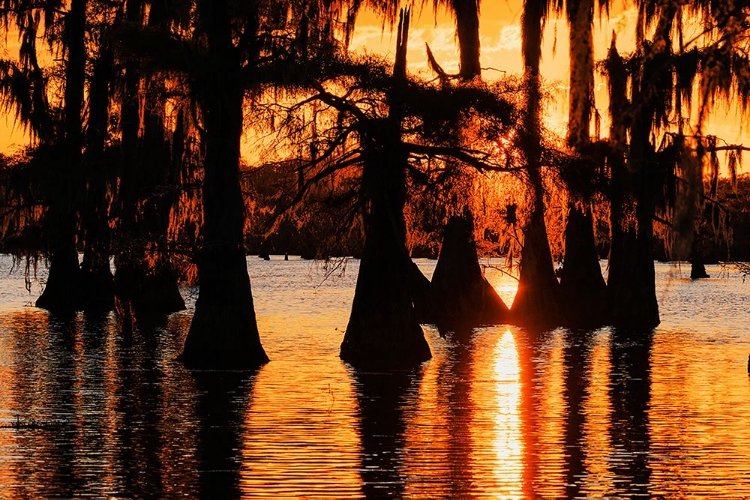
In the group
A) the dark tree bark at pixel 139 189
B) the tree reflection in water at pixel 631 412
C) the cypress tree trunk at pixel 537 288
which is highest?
the dark tree bark at pixel 139 189

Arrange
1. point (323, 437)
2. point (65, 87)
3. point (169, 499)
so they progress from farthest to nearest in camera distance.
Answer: point (65, 87) < point (323, 437) < point (169, 499)

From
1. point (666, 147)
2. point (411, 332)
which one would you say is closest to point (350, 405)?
point (411, 332)

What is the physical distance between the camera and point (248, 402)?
22672mm

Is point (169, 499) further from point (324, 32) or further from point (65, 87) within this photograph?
point (65, 87)

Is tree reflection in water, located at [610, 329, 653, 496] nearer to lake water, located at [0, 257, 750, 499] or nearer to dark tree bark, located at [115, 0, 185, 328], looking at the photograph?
lake water, located at [0, 257, 750, 499]

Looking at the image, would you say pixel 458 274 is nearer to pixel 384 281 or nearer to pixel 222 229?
pixel 384 281

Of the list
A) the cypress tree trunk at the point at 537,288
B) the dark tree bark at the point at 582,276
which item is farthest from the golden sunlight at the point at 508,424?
the dark tree bark at the point at 582,276

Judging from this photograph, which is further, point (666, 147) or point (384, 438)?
point (666, 147)

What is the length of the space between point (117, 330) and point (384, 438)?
79.4ft

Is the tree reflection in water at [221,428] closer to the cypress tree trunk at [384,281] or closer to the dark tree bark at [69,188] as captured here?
the cypress tree trunk at [384,281]

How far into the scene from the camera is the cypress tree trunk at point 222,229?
27.5 m

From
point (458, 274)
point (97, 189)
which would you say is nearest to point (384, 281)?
point (97, 189)

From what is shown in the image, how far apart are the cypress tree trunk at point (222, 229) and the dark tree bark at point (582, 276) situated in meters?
19.0

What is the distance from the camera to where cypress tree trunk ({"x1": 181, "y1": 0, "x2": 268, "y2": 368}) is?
90.2ft
